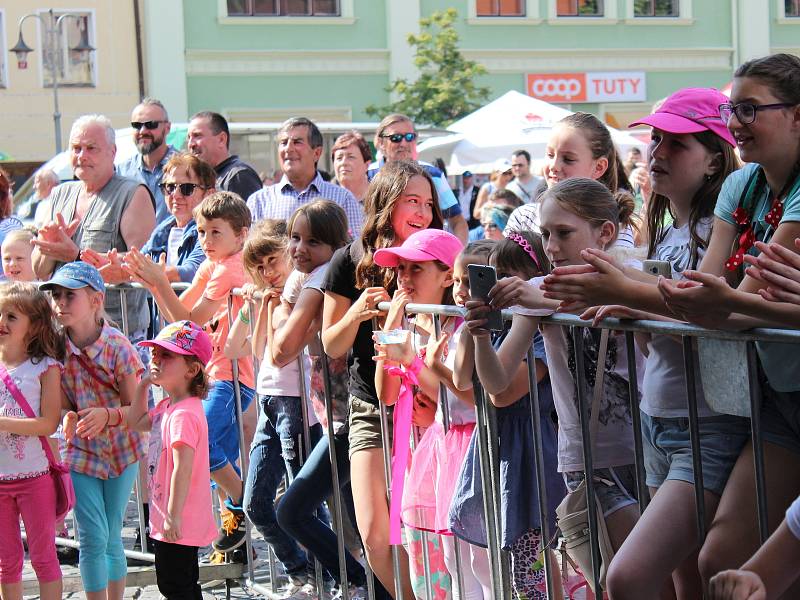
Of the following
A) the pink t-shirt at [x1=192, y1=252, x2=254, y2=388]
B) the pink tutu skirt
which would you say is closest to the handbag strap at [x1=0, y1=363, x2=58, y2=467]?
the pink t-shirt at [x1=192, y1=252, x2=254, y2=388]

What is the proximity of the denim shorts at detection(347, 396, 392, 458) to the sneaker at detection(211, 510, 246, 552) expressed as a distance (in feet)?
4.96

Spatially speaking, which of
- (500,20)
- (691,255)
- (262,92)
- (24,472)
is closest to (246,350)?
(24,472)

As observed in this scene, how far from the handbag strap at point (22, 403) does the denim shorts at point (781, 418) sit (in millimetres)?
3484

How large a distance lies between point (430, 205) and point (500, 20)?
90.3 feet

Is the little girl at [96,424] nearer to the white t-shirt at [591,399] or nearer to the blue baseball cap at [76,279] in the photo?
the blue baseball cap at [76,279]

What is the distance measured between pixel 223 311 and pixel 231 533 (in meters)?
1.11

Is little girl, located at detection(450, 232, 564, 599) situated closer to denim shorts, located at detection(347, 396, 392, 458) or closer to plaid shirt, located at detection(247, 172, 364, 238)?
denim shorts, located at detection(347, 396, 392, 458)

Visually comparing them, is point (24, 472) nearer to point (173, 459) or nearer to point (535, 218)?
point (173, 459)

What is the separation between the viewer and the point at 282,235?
5816 millimetres

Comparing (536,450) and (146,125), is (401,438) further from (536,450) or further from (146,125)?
(146,125)

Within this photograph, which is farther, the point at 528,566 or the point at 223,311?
the point at 223,311

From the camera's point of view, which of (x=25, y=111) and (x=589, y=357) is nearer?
(x=589, y=357)

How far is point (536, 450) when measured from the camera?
3.98 metres

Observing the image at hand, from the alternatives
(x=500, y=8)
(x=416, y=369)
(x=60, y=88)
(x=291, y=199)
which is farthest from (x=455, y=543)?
(x=500, y=8)
